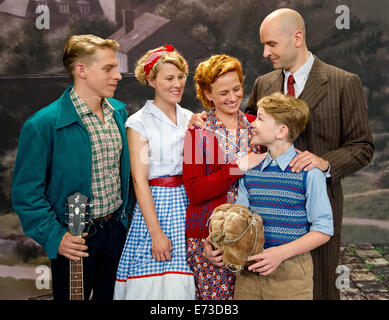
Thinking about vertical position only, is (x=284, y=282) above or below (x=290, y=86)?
below

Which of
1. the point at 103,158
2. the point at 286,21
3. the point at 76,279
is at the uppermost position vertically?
the point at 286,21

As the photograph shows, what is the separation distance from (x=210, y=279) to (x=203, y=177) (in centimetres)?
57

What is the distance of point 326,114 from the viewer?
2535mm

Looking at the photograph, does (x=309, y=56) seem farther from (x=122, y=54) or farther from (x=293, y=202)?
(x=122, y=54)

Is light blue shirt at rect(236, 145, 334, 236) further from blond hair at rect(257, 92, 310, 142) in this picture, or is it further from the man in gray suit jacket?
the man in gray suit jacket

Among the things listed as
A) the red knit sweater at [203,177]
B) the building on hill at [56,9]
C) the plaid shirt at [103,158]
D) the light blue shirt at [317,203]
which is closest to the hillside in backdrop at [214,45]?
the building on hill at [56,9]

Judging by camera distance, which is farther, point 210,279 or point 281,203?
point 210,279

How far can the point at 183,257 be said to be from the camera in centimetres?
240

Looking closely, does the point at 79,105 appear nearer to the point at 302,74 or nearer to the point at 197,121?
the point at 197,121

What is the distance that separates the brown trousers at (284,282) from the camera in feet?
7.14

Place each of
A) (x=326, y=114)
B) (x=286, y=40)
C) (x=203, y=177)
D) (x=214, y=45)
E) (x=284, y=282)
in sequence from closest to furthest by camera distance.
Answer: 1. (x=284, y=282)
2. (x=203, y=177)
3. (x=326, y=114)
4. (x=286, y=40)
5. (x=214, y=45)

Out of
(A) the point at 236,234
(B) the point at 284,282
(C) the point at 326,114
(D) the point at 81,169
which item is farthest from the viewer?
(C) the point at 326,114

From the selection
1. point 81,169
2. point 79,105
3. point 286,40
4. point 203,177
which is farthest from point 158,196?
point 286,40

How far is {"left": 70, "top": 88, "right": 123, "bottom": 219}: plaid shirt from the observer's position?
2457 millimetres
